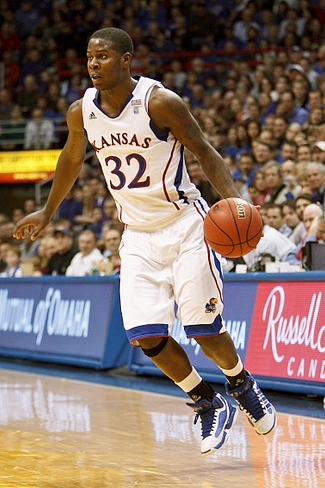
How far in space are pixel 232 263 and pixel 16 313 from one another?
11.1 feet

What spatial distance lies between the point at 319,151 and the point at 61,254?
4021mm

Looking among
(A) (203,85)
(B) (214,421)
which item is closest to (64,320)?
(B) (214,421)

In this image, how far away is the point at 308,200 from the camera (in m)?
8.41

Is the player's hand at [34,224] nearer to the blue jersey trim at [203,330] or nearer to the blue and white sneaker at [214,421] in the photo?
the blue jersey trim at [203,330]

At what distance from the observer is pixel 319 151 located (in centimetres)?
924

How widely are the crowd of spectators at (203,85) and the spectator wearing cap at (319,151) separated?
2 cm

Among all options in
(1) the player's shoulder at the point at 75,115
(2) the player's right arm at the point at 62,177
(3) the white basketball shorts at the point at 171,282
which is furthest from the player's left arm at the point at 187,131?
(2) the player's right arm at the point at 62,177

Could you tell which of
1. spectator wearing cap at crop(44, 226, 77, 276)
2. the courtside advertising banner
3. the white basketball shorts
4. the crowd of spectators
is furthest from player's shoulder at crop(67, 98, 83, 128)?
spectator wearing cap at crop(44, 226, 77, 276)

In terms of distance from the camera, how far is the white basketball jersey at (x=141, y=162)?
4406 mm

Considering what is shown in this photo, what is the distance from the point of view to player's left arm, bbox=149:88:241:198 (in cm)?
434

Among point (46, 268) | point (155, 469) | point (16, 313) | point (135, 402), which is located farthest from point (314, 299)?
point (46, 268)

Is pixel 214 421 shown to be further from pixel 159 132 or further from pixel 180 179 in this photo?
pixel 159 132

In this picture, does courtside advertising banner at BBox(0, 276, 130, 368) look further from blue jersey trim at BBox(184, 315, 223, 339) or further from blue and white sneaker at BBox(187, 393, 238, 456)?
blue jersey trim at BBox(184, 315, 223, 339)

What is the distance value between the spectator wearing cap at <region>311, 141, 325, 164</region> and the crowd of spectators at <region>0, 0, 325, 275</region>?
17 mm
